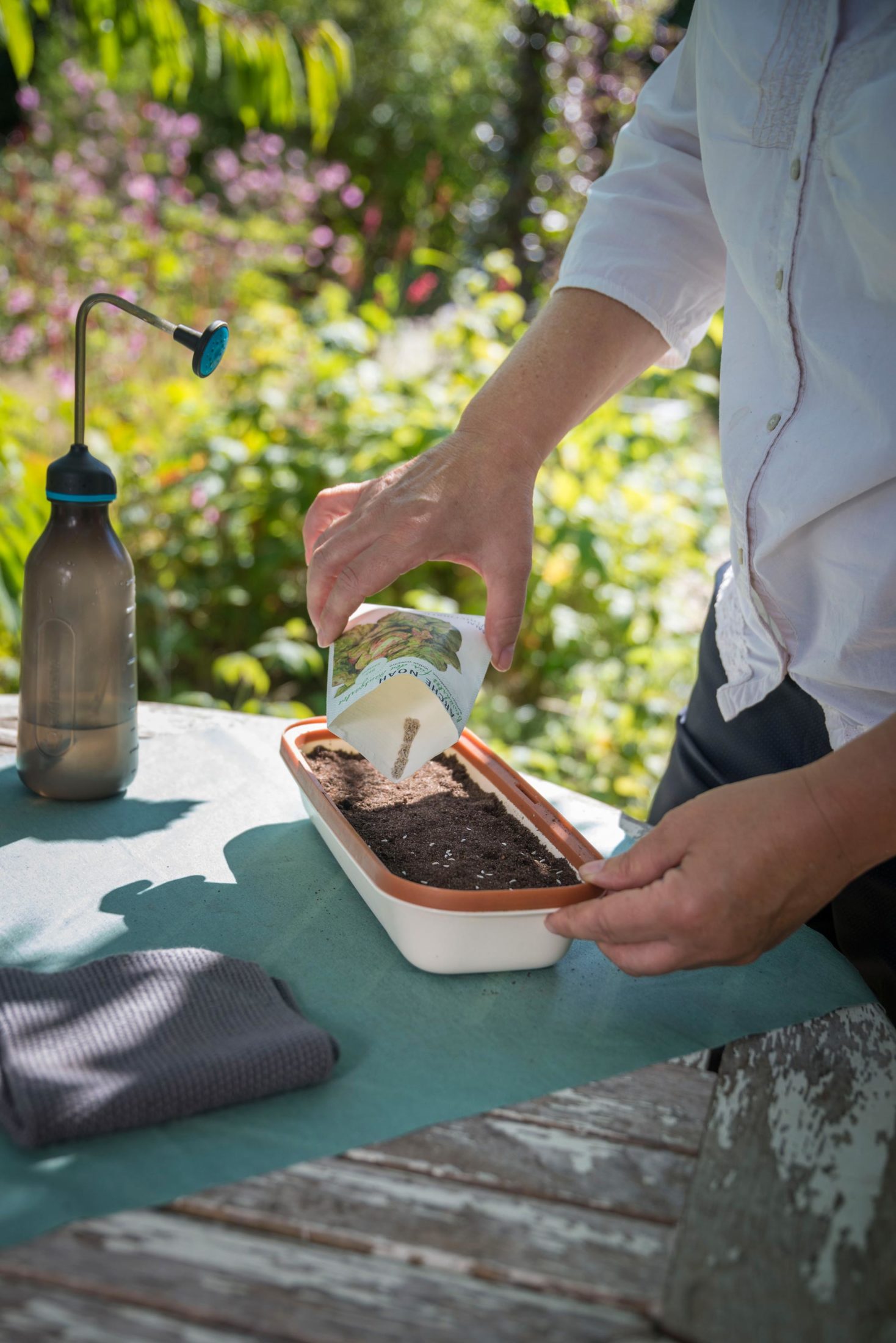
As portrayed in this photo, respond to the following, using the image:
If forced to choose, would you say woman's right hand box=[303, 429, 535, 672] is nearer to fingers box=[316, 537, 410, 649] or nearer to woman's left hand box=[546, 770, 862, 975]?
fingers box=[316, 537, 410, 649]

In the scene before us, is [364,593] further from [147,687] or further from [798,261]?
[147,687]

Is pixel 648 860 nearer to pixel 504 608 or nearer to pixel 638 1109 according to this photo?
pixel 638 1109

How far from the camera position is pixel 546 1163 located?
28.1 inches

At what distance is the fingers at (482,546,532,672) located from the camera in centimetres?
113

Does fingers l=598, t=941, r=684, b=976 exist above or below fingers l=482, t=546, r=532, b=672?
below

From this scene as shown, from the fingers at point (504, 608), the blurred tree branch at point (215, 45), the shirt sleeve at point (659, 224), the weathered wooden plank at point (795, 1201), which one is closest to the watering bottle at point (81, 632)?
the fingers at point (504, 608)

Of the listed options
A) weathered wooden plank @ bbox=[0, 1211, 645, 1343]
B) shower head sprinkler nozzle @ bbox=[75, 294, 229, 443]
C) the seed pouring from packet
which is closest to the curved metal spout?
shower head sprinkler nozzle @ bbox=[75, 294, 229, 443]

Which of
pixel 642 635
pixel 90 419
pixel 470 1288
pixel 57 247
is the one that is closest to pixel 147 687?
pixel 90 419

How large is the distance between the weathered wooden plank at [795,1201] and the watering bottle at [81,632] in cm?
75

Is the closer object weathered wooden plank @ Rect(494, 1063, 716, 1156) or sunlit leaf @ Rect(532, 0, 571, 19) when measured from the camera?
weathered wooden plank @ Rect(494, 1063, 716, 1156)

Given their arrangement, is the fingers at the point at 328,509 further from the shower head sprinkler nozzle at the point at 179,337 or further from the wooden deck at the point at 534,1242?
the wooden deck at the point at 534,1242

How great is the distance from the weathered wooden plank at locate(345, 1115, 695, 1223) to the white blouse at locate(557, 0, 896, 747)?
1.71ft

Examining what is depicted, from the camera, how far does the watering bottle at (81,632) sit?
1111 millimetres

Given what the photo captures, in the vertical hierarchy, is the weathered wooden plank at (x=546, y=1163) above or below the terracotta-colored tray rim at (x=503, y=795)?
below
